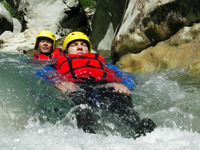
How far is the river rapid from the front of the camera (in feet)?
5.89

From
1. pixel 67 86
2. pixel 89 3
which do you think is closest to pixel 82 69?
pixel 67 86

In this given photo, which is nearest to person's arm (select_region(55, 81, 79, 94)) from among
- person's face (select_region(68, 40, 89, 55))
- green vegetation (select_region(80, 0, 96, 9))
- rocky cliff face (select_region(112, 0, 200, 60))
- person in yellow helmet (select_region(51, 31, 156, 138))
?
person in yellow helmet (select_region(51, 31, 156, 138))

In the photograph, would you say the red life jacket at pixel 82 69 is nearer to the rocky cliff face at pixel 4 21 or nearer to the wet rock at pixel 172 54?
the wet rock at pixel 172 54

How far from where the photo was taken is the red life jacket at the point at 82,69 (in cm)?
316

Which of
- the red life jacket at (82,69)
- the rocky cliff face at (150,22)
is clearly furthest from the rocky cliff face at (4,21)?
the red life jacket at (82,69)

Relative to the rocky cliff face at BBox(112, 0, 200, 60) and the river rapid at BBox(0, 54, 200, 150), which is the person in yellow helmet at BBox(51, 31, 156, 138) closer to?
the river rapid at BBox(0, 54, 200, 150)

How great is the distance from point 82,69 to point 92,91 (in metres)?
0.54

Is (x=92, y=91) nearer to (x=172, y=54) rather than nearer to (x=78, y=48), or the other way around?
(x=78, y=48)

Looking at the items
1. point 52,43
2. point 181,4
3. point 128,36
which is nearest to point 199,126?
point 181,4

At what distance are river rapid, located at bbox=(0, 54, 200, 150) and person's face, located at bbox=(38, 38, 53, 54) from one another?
75.3 inches

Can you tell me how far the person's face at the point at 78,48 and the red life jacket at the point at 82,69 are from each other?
45cm

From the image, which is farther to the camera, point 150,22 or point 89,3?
point 89,3

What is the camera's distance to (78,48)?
4.06m

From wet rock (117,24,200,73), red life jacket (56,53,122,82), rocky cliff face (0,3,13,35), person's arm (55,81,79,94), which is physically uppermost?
rocky cliff face (0,3,13,35)
